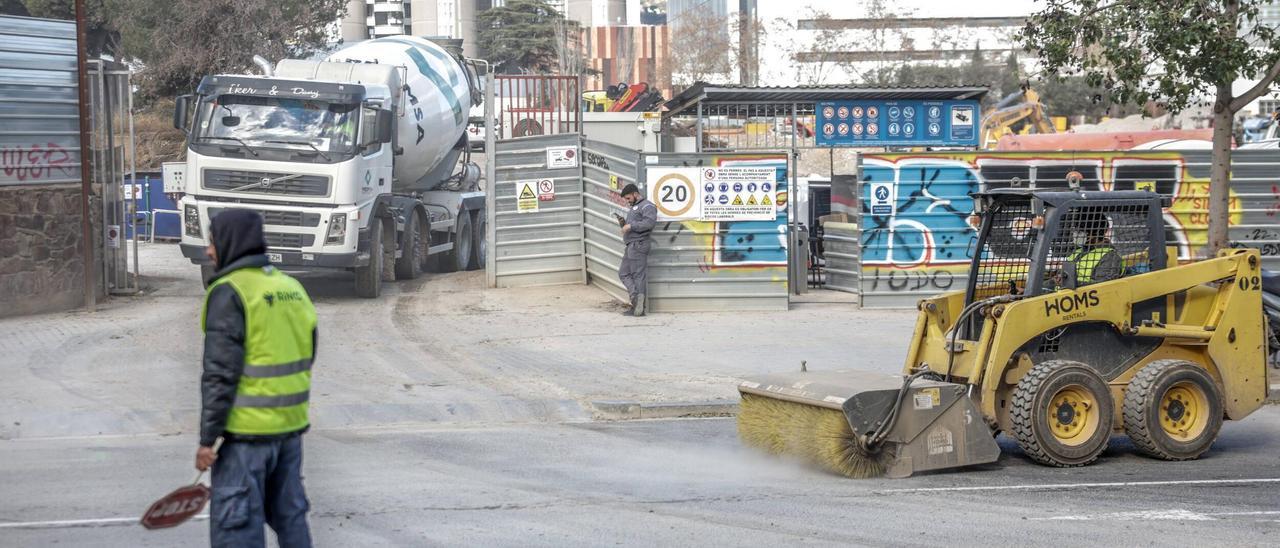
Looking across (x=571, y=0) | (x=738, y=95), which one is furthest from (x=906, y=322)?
(x=571, y=0)

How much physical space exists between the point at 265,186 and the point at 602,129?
10920 millimetres

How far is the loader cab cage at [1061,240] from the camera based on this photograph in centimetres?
883

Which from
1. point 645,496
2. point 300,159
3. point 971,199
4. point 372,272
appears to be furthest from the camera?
point 372,272

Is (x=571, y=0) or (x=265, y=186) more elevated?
(x=571, y=0)

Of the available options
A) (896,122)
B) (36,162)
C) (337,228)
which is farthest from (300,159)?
(896,122)

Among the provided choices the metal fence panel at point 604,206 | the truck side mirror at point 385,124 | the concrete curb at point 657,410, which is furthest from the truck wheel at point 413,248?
the concrete curb at point 657,410

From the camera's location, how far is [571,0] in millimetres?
91875

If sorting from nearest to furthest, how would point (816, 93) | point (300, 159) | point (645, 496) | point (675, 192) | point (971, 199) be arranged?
1. point (645, 496)
2. point (675, 192)
3. point (300, 159)
4. point (971, 199)
5. point (816, 93)

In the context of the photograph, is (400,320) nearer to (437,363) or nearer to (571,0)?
(437,363)

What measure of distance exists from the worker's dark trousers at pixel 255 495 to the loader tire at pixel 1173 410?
5.82 meters

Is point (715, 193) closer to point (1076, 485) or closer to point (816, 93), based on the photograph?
point (816, 93)

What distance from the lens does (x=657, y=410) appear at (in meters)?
10.9

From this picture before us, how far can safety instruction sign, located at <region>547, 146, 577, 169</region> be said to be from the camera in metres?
18.3

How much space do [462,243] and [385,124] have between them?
235 inches
